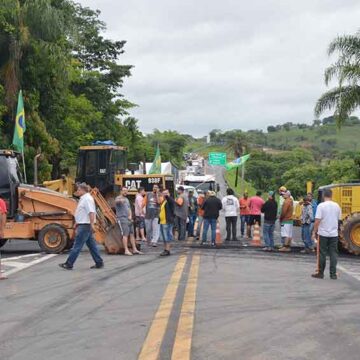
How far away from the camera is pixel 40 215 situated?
1686 cm

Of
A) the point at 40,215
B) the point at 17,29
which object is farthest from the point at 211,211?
the point at 17,29

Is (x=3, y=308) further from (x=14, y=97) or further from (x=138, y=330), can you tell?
(x=14, y=97)

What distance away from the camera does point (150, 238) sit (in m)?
19.7

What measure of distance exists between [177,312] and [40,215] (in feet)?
30.0

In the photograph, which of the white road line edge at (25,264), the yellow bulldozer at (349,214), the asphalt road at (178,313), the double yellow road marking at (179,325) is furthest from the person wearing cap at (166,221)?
the yellow bulldozer at (349,214)

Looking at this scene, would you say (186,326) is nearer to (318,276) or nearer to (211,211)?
(318,276)

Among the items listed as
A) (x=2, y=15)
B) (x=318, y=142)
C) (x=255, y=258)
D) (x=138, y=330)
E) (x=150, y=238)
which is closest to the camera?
(x=138, y=330)

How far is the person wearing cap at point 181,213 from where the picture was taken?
68.3 feet

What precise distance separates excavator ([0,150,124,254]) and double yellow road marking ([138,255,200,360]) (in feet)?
18.6

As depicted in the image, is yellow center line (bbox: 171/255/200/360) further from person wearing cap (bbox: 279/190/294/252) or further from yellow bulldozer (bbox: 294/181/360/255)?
yellow bulldozer (bbox: 294/181/360/255)

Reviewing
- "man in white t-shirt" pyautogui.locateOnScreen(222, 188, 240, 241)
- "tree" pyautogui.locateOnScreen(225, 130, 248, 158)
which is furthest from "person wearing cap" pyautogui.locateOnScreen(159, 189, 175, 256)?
"tree" pyautogui.locateOnScreen(225, 130, 248, 158)

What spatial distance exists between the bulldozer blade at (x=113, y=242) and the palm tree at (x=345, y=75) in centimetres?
1854

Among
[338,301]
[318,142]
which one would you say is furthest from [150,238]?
[318,142]

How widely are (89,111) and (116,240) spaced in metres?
30.5
